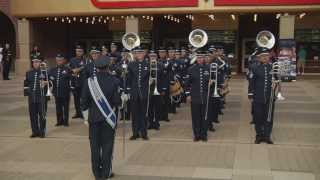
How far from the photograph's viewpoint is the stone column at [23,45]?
31.0 m

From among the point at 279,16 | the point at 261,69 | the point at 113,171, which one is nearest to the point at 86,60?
the point at 261,69

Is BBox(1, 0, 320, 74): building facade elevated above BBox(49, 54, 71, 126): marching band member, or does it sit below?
above

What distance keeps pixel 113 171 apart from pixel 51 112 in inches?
302

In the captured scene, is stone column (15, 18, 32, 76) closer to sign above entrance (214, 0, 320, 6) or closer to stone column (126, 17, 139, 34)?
stone column (126, 17, 139, 34)

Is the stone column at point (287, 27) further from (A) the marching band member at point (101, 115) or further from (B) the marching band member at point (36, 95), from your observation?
(A) the marching band member at point (101, 115)

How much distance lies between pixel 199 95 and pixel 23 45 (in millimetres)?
21192

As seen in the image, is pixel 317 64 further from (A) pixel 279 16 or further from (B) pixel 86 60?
(B) pixel 86 60

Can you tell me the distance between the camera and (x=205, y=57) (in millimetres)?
11922

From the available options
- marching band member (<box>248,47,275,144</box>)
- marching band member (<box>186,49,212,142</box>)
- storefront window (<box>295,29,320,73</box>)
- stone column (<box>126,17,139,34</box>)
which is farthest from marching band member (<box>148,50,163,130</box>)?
storefront window (<box>295,29,320,73</box>)

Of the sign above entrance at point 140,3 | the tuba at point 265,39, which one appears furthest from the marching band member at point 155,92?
the sign above entrance at point 140,3

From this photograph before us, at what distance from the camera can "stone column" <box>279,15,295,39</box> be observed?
27938 millimetres

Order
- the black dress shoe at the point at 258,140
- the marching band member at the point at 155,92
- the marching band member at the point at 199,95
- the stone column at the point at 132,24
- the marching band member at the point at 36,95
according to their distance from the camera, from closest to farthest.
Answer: the black dress shoe at the point at 258,140 < the marching band member at the point at 199,95 < the marching band member at the point at 36,95 < the marching band member at the point at 155,92 < the stone column at the point at 132,24

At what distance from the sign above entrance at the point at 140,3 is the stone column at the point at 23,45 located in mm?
4424

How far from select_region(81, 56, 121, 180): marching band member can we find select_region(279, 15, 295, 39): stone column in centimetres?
2066
